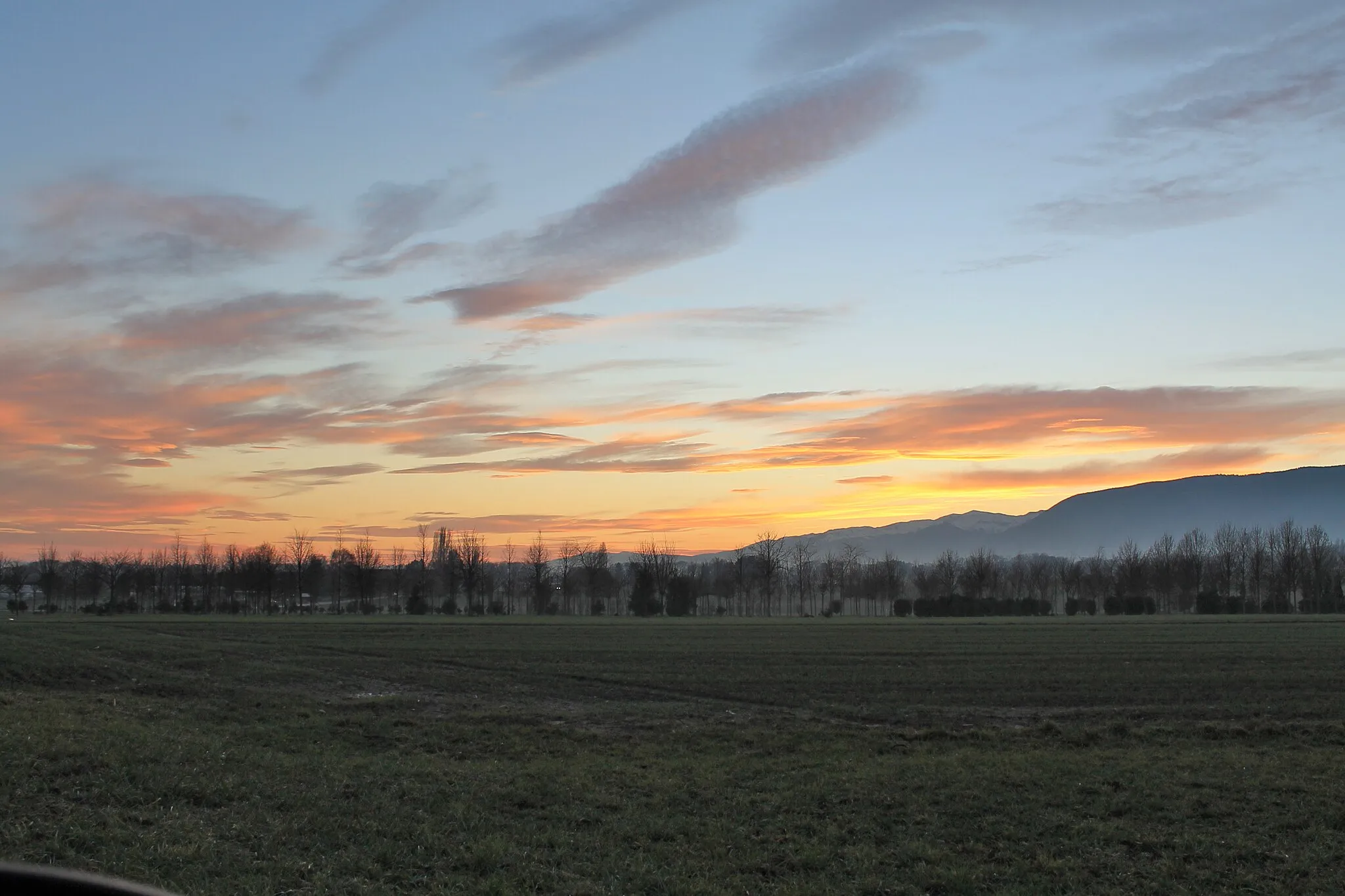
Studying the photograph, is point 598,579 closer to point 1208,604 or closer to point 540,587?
point 540,587

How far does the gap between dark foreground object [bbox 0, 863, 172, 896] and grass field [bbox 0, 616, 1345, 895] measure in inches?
381

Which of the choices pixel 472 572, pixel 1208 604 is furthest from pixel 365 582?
pixel 1208 604

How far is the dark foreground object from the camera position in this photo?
82.8 inches

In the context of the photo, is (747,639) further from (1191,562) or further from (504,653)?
(1191,562)

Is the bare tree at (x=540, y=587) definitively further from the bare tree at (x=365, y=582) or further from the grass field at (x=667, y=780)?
the grass field at (x=667, y=780)

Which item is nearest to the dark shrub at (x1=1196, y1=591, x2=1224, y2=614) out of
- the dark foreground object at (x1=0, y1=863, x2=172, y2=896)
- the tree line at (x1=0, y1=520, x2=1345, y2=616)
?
the tree line at (x1=0, y1=520, x2=1345, y2=616)

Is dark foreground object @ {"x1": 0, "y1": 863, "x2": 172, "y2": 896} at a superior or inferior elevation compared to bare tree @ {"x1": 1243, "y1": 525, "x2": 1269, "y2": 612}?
superior

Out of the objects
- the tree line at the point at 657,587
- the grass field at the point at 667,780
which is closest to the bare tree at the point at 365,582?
the tree line at the point at 657,587

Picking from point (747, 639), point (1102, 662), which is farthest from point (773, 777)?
point (747, 639)

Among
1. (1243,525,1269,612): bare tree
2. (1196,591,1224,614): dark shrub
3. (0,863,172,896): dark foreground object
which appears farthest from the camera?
(1243,525,1269,612): bare tree

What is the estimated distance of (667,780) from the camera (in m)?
17.7

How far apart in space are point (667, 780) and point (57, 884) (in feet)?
53.8

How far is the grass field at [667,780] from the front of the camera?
12.0 m

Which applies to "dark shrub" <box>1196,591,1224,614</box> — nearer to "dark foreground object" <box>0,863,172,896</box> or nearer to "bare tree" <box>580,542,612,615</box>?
"bare tree" <box>580,542,612,615</box>
